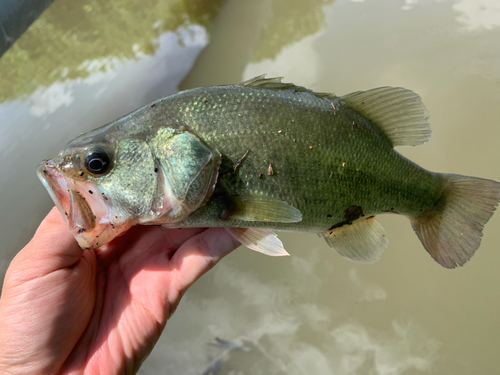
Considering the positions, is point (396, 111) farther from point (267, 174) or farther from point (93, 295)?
point (93, 295)

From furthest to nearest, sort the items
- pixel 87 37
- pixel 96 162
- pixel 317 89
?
pixel 87 37
pixel 317 89
pixel 96 162

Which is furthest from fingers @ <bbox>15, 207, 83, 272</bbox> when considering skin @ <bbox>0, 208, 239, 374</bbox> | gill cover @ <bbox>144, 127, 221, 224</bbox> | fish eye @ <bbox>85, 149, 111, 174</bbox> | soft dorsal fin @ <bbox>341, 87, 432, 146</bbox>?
soft dorsal fin @ <bbox>341, 87, 432, 146</bbox>

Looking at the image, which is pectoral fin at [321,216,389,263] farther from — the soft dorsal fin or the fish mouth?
the fish mouth

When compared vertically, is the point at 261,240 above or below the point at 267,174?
below

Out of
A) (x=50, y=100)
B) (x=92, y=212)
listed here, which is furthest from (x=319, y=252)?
(x=50, y=100)

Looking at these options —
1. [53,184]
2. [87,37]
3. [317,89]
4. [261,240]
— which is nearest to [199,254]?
[261,240]

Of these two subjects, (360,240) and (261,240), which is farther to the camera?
(360,240)

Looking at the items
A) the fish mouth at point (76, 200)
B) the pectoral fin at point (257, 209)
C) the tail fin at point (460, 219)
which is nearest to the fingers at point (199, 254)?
the pectoral fin at point (257, 209)

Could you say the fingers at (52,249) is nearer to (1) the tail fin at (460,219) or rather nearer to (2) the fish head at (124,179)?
(2) the fish head at (124,179)
